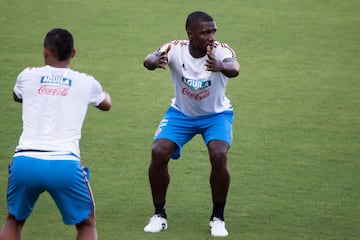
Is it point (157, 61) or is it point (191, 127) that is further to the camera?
point (191, 127)

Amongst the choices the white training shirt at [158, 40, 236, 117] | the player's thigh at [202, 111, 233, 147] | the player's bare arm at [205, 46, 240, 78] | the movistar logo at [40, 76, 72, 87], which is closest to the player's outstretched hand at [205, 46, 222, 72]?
the player's bare arm at [205, 46, 240, 78]

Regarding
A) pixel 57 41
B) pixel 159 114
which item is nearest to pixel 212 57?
pixel 57 41

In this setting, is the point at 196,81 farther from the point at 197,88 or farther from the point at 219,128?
the point at 219,128

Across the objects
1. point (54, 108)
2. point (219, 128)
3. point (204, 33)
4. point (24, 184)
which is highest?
point (204, 33)

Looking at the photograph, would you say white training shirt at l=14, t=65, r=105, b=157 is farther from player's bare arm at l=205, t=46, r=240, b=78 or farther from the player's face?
the player's face

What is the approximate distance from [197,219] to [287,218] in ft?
3.11

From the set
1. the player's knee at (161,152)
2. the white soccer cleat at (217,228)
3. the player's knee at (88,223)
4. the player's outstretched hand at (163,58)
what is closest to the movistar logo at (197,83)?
the player's outstretched hand at (163,58)

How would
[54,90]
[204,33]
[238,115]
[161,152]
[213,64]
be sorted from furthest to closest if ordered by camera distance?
[238,115] → [161,152] → [204,33] → [213,64] → [54,90]

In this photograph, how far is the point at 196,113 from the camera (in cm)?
913

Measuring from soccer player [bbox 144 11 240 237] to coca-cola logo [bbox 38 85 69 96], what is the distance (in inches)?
69.6

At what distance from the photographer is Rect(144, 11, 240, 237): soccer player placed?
8797 millimetres

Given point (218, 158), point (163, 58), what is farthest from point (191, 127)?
point (163, 58)

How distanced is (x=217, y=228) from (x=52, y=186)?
7.86ft

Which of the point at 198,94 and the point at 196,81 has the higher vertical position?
the point at 196,81
